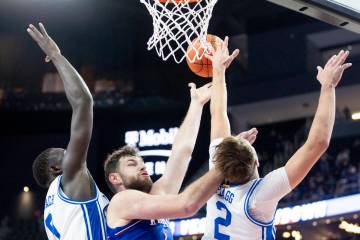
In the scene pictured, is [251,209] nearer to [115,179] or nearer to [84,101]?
[115,179]

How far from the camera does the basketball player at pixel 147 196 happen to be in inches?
103

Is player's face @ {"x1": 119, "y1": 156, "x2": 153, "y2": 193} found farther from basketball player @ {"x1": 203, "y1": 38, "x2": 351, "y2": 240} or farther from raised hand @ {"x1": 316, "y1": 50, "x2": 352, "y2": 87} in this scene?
raised hand @ {"x1": 316, "y1": 50, "x2": 352, "y2": 87}

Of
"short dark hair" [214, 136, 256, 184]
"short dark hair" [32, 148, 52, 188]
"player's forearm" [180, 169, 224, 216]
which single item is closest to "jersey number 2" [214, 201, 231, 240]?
"short dark hair" [214, 136, 256, 184]

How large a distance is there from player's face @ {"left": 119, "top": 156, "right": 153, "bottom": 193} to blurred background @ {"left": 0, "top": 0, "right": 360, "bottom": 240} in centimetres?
1014

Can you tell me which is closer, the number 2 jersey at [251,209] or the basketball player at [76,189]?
the number 2 jersey at [251,209]

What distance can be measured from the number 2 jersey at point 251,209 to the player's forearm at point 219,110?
472 millimetres

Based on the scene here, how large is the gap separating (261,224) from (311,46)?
1497cm

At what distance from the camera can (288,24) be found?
1750 centimetres

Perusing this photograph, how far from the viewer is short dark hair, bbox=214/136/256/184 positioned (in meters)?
2.60

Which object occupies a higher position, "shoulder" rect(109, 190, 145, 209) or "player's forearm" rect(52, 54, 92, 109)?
"player's forearm" rect(52, 54, 92, 109)

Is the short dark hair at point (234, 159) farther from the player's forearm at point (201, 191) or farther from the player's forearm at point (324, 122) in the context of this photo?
the player's forearm at point (324, 122)

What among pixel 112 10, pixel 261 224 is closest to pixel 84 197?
pixel 261 224

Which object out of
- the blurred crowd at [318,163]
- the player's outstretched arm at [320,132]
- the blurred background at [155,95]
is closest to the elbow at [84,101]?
the player's outstretched arm at [320,132]

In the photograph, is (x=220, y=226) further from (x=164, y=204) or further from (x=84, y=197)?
(x=84, y=197)
